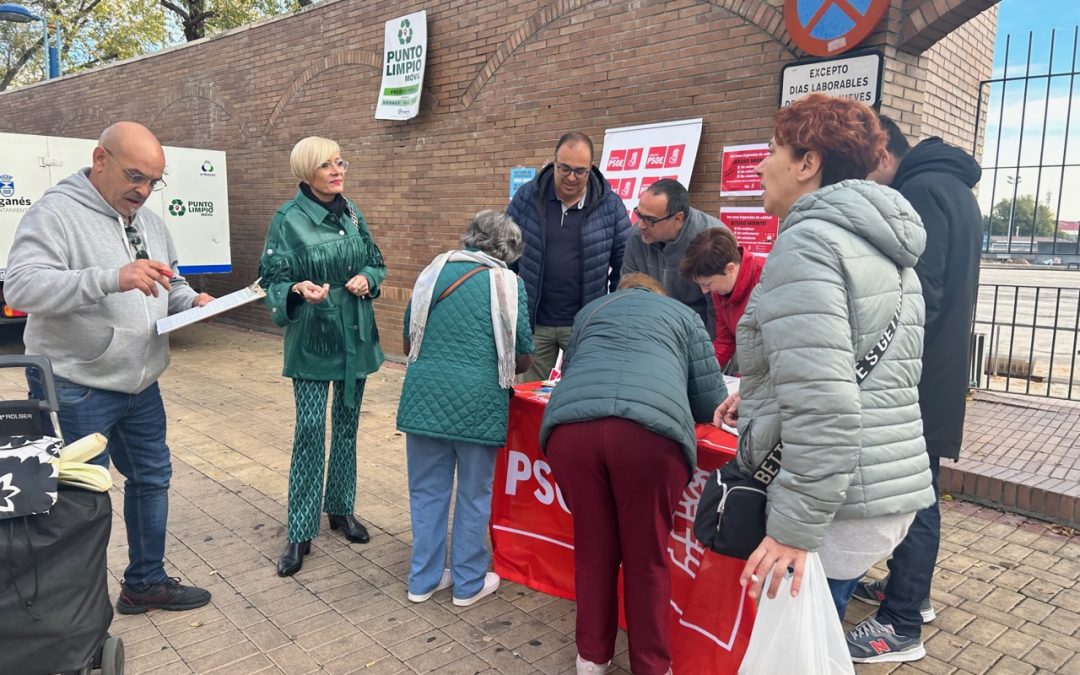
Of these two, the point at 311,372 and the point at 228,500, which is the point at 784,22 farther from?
the point at 228,500

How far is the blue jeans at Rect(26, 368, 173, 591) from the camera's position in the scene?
112 inches

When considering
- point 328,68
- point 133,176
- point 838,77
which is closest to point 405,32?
point 328,68

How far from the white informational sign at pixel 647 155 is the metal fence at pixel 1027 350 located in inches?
114

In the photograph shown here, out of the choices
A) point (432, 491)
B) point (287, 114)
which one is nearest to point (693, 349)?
point (432, 491)

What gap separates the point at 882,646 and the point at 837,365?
1841 millimetres

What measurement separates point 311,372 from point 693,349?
1.89 m

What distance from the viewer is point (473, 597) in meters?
3.33

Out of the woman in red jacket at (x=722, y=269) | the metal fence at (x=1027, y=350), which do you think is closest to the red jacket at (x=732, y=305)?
the woman in red jacket at (x=722, y=269)

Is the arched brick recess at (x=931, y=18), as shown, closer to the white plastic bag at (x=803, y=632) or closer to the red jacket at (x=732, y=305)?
the red jacket at (x=732, y=305)

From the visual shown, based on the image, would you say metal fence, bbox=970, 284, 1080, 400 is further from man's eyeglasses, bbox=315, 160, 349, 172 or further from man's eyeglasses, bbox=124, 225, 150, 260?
man's eyeglasses, bbox=124, 225, 150, 260

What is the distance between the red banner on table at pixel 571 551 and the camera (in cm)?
256

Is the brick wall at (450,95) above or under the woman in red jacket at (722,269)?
above

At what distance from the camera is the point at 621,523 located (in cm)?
253

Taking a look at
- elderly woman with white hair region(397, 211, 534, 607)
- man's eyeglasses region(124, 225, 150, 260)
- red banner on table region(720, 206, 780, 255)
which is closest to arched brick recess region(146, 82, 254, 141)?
red banner on table region(720, 206, 780, 255)
